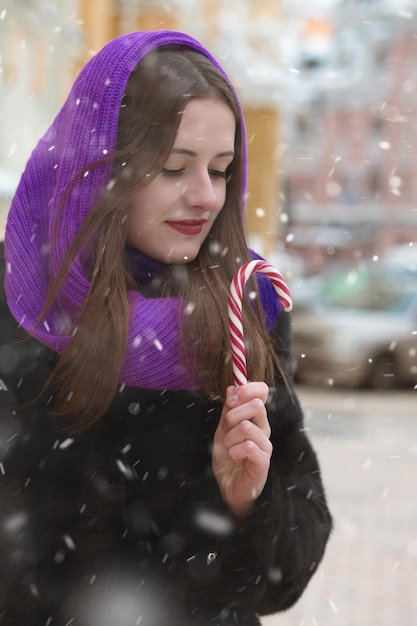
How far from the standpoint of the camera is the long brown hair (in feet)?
6.73

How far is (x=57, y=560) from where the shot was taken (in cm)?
201

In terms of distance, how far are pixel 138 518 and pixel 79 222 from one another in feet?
2.16

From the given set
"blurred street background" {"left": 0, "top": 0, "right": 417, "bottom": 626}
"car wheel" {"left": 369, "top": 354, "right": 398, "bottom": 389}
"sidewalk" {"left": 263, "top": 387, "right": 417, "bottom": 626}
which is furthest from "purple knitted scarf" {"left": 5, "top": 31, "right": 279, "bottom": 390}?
"car wheel" {"left": 369, "top": 354, "right": 398, "bottom": 389}

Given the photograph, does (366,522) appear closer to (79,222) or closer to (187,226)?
(187,226)

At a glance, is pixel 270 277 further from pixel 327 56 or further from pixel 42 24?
pixel 327 56

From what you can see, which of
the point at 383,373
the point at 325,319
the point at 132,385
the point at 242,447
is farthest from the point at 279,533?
the point at 383,373

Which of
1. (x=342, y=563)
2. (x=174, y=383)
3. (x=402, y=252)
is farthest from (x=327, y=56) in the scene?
(x=174, y=383)

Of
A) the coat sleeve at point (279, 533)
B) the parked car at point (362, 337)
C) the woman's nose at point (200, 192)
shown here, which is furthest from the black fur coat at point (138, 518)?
the parked car at point (362, 337)

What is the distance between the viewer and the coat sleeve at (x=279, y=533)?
209 cm

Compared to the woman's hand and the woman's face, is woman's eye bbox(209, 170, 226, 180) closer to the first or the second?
the woman's face

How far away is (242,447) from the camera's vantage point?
1941 mm

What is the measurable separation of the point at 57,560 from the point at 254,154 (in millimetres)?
20365

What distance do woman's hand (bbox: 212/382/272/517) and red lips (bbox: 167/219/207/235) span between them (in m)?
0.40

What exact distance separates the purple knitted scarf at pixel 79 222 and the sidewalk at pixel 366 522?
363 cm
